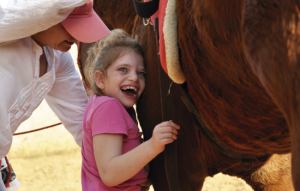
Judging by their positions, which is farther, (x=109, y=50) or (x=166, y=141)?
(x=109, y=50)

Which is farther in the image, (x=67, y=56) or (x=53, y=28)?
(x=67, y=56)

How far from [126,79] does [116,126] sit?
0.18 metres

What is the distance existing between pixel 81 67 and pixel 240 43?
1.67 meters

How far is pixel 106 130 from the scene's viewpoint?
3.41 feet

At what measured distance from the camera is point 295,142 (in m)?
0.41

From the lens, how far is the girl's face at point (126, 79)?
1.14 m

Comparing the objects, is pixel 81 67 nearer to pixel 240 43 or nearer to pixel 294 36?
pixel 240 43

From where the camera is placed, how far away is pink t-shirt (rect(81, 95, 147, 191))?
1059 millimetres

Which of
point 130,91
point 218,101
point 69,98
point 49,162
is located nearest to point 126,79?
point 130,91

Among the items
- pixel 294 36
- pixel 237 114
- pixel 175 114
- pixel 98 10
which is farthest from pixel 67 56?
pixel 294 36

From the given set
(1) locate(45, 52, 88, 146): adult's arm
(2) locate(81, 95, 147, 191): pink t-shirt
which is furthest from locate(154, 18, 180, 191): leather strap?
(1) locate(45, 52, 88, 146): adult's arm

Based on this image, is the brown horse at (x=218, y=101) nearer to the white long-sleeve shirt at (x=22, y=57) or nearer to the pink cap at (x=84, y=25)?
the pink cap at (x=84, y=25)

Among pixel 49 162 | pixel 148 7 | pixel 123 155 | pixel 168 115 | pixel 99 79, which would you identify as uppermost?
pixel 148 7

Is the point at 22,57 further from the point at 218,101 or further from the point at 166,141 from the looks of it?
the point at 218,101
